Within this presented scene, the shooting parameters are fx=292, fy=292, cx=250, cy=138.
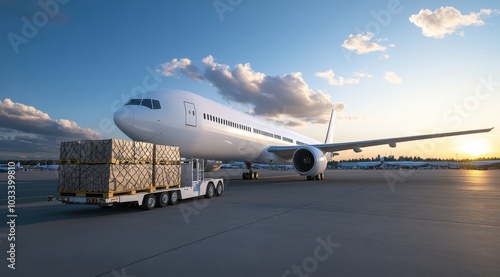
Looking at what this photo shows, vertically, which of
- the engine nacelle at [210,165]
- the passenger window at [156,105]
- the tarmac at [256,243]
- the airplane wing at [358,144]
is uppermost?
the passenger window at [156,105]

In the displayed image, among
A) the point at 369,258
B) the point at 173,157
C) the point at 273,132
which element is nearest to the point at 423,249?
the point at 369,258

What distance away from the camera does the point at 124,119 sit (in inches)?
442

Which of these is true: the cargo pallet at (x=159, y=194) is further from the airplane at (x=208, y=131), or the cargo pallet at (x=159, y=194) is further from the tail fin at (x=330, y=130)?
the tail fin at (x=330, y=130)

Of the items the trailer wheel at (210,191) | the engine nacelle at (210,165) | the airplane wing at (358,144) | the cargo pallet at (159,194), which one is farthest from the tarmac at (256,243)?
the airplane wing at (358,144)

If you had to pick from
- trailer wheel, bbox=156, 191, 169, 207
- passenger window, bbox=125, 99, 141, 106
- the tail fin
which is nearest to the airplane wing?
passenger window, bbox=125, 99, 141, 106

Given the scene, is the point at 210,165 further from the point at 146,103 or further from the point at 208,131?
the point at 146,103

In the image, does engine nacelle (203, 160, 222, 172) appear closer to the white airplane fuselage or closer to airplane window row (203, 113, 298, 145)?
the white airplane fuselage

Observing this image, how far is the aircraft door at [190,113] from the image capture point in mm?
13547

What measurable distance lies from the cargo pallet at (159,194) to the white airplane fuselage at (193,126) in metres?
2.26

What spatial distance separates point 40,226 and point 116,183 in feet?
6.27

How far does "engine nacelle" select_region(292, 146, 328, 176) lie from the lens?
18.3m

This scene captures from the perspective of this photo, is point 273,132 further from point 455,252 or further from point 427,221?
point 455,252

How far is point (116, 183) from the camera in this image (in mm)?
7812

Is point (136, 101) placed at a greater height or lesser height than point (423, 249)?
greater
